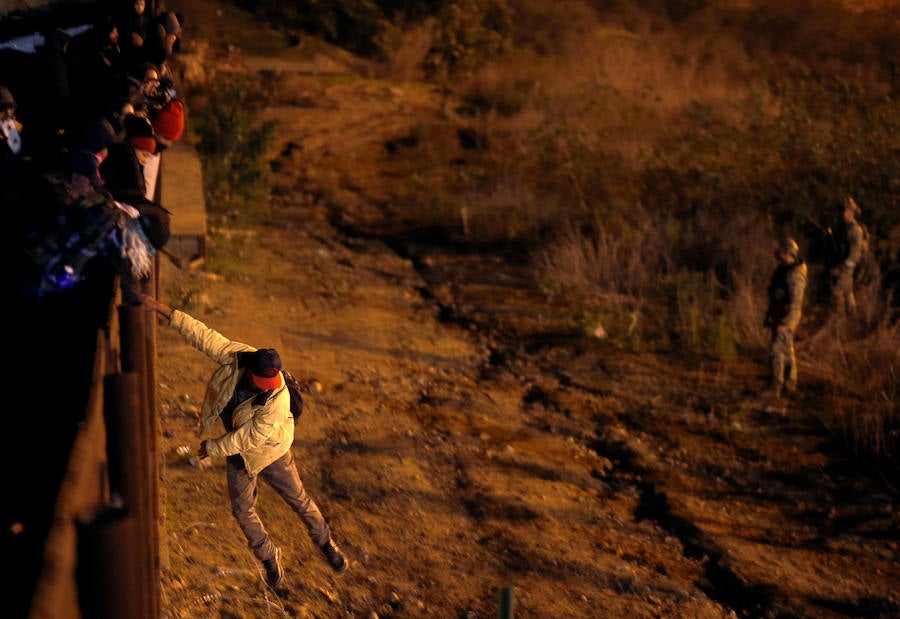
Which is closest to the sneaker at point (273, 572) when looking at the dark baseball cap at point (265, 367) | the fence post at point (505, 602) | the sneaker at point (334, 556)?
the sneaker at point (334, 556)

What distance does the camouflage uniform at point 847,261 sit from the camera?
415 inches

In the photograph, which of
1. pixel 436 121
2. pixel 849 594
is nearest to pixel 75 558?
pixel 849 594

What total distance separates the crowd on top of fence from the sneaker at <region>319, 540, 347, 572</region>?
1.92m

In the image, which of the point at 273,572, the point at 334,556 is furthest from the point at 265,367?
the point at 334,556

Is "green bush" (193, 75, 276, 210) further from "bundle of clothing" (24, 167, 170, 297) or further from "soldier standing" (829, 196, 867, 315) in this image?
"bundle of clothing" (24, 167, 170, 297)

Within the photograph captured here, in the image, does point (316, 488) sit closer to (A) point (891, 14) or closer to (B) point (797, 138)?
(B) point (797, 138)

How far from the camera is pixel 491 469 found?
24.9ft

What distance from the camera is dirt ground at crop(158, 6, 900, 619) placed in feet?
19.7

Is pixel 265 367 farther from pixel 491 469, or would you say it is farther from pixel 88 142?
pixel 491 469

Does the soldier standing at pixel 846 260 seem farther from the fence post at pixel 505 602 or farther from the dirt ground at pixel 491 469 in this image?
the fence post at pixel 505 602

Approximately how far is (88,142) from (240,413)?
5.95 ft

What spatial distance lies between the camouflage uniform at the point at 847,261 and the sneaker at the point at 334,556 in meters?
7.09

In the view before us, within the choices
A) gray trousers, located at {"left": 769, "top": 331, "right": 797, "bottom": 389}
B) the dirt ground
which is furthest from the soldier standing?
gray trousers, located at {"left": 769, "top": 331, "right": 797, "bottom": 389}

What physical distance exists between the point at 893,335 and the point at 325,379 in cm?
591
